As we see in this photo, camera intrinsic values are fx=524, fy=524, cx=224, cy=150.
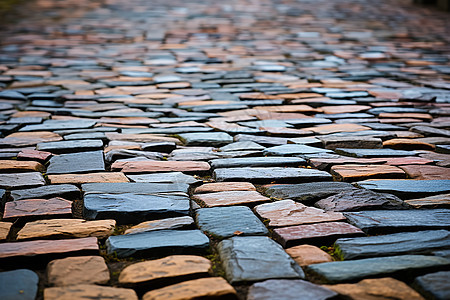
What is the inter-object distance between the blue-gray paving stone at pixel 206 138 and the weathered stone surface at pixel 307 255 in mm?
1193

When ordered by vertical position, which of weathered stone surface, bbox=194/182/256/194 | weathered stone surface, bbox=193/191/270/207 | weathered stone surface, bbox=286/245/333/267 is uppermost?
weathered stone surface, bbox=286/245/333/267

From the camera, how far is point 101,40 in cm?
649

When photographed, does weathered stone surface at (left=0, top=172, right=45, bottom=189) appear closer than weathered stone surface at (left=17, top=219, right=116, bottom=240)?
No

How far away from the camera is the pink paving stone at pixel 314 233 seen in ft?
4.95

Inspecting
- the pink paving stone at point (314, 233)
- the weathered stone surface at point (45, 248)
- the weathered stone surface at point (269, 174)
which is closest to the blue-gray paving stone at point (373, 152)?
the weathered stone surface at point (269, 174)

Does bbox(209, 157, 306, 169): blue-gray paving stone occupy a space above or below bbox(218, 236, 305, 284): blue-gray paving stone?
below

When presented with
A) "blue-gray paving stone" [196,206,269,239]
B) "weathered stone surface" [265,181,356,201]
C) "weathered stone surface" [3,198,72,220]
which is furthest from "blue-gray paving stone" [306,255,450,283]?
"weathered stone surface" [3,198,72,220]

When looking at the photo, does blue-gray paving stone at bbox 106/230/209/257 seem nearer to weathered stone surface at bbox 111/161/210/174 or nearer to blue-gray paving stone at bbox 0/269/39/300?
blue-gray paving stone at bbox 0/269/39/300

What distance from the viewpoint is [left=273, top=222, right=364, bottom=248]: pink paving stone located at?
4.95ft

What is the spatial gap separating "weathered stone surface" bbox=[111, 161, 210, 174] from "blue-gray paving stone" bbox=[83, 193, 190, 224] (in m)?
0.33

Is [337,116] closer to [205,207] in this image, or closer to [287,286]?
[205,207]

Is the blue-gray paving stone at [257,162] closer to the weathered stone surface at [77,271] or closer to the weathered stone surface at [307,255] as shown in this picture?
the weathered stone surface at [307,255]

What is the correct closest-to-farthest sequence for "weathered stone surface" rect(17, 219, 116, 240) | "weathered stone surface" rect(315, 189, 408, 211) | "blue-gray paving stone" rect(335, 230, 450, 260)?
"blue-gray paving stone" rect(335, 230, 450, 260) < "weathered stone surface" rect(17, 219, 116, 240) < "weathered stone surface" rect(315, 189, 408, 211)

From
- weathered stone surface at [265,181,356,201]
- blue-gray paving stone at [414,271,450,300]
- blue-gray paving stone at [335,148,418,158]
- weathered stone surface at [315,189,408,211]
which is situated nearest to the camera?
blue-gray paving stone at [414,271,450,300]
